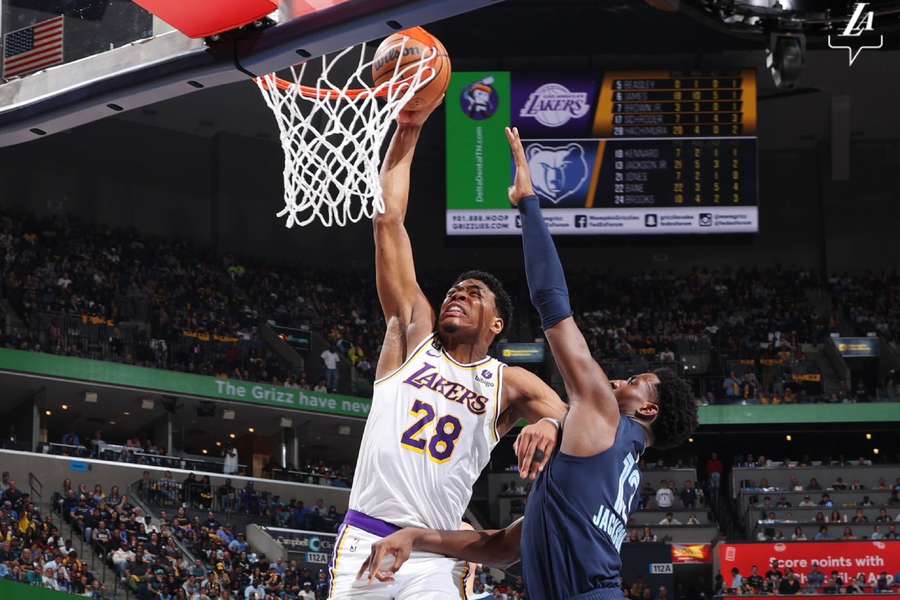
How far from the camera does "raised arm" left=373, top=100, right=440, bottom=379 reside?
5523 mm

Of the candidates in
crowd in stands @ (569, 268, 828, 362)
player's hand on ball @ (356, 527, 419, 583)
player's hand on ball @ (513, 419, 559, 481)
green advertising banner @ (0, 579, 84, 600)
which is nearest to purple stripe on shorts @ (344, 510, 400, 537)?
player's hand on ball @ (356, 527, 419, 583)

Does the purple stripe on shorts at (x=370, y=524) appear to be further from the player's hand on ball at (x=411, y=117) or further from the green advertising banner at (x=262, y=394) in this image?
the green advertising banner at (x=262, y=394)

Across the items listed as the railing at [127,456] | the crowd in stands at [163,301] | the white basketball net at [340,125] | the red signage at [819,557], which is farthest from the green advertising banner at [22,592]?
the white basketball net at [340,125]

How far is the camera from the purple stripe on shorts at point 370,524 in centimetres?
514

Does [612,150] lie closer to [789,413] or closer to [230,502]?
[789,413]

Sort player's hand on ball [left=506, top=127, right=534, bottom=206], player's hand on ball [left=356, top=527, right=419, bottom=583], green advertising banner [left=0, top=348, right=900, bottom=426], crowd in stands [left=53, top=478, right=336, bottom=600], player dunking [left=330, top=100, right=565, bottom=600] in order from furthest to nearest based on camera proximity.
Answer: green advertising banner [left=0, top=348, right=900, bottom=426] → crowd in stands [left=53, top=478, right=336, bottom=600] → player dunking [left=330, top=100, right=565, bottom=600] → player's hand on ball [left=356, top=527, right=419, bottom=583] → player's hand on ball [left=506, top=127, right=534, bottom=206]

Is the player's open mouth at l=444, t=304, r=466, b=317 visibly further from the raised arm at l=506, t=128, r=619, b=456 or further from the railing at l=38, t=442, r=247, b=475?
the railing at l=38, t=442, r=247, b=475

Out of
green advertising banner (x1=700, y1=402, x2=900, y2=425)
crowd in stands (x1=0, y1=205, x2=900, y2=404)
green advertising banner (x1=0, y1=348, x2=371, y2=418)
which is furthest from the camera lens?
green advertising banner (x1=700, y1=402, x2=900, y2=425)

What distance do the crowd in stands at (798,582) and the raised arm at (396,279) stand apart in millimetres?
17704

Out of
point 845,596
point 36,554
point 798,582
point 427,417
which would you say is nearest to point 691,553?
point 798,582

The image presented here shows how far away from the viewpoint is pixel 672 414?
178 inches

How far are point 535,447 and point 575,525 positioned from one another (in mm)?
373

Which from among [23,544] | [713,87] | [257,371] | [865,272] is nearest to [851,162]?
[865,272]

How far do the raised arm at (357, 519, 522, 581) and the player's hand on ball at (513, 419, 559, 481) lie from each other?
2.26 feet
